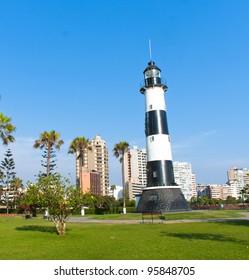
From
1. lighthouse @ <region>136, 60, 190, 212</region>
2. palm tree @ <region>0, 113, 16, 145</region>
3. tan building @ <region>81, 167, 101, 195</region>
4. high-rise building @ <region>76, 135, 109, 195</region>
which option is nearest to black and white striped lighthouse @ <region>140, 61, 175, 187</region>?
lighthouse @ <region>136, 60, 190, 212</region>

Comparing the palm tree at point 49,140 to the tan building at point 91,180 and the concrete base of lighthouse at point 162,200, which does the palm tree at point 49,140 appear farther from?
the tan building at point 91,180

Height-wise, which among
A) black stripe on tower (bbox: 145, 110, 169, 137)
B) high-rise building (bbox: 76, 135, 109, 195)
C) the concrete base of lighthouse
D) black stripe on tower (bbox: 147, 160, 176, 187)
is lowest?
the concrete base of lighthouse

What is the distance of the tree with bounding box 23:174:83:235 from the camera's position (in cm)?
2030

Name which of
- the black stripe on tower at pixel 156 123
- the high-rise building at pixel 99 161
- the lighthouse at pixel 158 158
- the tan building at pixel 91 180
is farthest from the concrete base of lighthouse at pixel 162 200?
the high-rise building at pixel 99 161

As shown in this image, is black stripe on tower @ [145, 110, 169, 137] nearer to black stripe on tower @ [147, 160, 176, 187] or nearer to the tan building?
black stripe on tower @ [147, 160, 176, 187]

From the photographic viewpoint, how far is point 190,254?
37.1 ft

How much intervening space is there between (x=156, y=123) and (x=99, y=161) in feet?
487

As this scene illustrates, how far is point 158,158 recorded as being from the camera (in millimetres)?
38031

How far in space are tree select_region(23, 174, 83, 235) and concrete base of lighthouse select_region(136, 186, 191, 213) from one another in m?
16.6

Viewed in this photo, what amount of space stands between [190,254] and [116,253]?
2849 mm

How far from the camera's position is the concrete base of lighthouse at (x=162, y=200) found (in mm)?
35909
